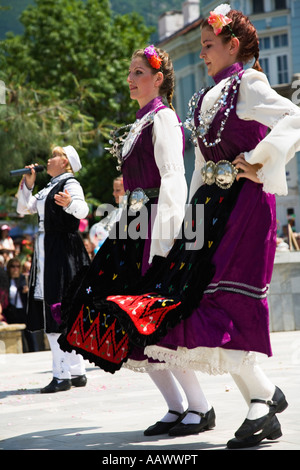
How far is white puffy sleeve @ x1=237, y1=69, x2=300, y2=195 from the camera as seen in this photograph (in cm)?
412

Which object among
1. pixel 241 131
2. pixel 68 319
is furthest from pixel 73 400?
pixel 241 131

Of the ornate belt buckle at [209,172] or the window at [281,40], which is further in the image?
the window at [281,40]

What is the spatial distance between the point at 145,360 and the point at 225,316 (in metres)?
0.58

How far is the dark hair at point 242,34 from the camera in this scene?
4469 mm

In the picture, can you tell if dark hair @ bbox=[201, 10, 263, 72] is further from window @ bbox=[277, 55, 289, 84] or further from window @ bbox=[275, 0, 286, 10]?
window @ bbox=[275, 0, 286, 10]

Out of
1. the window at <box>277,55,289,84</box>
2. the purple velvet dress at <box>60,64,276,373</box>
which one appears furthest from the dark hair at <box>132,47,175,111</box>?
the window at <box>277,55,289,84</box>

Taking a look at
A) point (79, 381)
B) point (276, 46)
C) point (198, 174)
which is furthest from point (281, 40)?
point (198, 174)

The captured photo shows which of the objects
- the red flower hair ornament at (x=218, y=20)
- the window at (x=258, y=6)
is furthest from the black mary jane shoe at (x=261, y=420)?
the window at (x=258, y=6)

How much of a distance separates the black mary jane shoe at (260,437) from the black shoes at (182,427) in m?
0.48

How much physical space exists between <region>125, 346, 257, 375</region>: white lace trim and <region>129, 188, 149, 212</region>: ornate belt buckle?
98 centimetres

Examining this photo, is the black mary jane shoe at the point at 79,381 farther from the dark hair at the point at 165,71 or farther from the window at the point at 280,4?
the window at the point at 280,4

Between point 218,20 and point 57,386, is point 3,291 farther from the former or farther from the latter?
point 218,20

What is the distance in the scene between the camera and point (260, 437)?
160 inches
